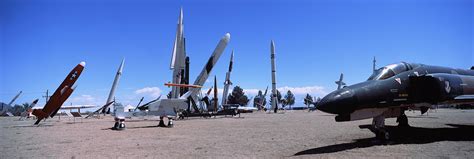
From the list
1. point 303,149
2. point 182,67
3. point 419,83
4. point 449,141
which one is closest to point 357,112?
point 303,149

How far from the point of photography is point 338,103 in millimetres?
8227

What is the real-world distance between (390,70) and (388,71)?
0.32 ft

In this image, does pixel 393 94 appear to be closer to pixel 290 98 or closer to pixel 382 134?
pixel 382 134

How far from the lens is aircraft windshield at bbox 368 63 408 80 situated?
9.83 m

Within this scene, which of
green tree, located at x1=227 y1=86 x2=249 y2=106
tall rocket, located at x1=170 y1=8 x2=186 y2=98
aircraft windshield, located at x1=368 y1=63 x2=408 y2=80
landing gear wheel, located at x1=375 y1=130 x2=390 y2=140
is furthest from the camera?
green tree, located at x1=227 y1=86 x2=249 y2=106

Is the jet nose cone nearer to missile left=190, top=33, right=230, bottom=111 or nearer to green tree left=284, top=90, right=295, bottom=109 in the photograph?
missile left=190, top=33, right=230, bottom=111

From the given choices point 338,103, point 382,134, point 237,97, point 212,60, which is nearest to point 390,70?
point 382,134

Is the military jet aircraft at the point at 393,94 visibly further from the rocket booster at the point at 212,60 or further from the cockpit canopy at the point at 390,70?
the rocket booster at the point at 212,60

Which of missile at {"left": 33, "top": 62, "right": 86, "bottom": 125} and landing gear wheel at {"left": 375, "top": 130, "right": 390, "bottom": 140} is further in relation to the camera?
missile at {"left": 33, "top": 62, "right": 86, "bottom": 125}

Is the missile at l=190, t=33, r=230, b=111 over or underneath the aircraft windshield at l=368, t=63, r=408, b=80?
over

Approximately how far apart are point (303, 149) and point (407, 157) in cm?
246

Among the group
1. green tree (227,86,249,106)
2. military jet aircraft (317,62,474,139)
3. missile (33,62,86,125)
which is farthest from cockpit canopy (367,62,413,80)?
green tree (227,86,249,106)

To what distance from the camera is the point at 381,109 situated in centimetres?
951

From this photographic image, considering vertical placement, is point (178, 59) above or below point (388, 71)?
above
